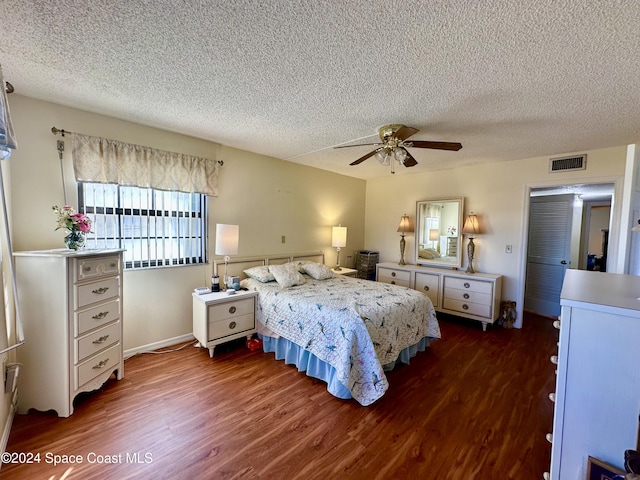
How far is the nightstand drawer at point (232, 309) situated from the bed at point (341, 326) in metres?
0.13

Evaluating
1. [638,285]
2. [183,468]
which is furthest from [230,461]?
[638,285]

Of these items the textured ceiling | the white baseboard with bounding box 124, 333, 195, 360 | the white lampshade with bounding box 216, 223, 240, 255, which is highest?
the textured ceiling

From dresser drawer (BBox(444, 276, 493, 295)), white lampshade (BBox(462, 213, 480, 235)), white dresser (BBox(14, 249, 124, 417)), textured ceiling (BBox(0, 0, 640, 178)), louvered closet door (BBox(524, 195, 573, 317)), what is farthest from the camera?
louvered closet door (BBox(524, 195, 573, 317))

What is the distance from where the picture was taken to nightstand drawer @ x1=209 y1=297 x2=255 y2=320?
2750mm

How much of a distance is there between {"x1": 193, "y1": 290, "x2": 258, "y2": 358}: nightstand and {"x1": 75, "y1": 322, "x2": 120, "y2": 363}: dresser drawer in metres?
0.72

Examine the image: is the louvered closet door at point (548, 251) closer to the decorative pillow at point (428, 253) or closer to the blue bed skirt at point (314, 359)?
the decorative pillow at point (428, 253)

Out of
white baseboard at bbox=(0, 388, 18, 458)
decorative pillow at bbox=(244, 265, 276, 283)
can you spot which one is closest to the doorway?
decorative pillow at bbox=(244, 265, 276, 283)

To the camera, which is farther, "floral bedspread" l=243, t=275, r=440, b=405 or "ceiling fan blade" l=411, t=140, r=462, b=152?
"ceiling fan blade" l=411, t=140, r=462, b=152

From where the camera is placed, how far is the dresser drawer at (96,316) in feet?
6.34

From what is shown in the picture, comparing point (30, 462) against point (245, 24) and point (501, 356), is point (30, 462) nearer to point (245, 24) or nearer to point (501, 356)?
point (245, 24)

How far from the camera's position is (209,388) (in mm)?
2266

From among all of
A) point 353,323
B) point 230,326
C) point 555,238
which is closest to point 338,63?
point 353,323

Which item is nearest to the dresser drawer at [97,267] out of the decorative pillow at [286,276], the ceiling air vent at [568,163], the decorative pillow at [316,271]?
the decorative pillow at [286,276]

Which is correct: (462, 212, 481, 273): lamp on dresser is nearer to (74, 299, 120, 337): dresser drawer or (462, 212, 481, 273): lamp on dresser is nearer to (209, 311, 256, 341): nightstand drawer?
(209, 311, 256, 341): nightstand drawer
